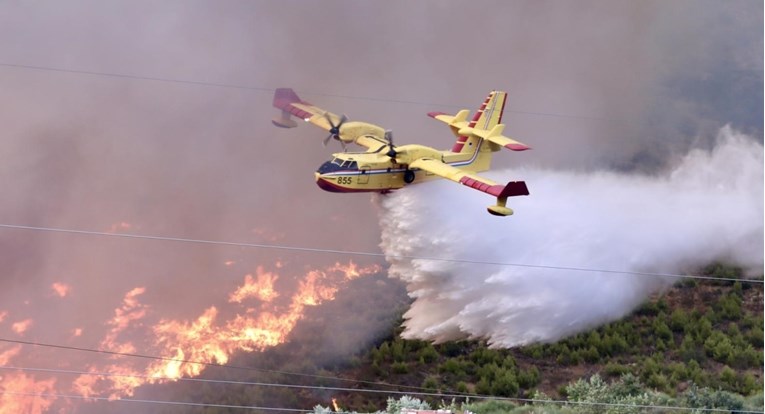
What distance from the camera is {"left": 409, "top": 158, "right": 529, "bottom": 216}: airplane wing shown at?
38844 mm

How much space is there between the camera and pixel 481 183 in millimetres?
39375

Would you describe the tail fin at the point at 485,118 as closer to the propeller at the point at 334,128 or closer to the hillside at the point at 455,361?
the propeller at the point at 334,128

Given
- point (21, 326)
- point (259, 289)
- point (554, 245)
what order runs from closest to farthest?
point (21, 326)
point (259, 289)
point (554, 245)

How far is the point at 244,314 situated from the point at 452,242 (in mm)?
8122

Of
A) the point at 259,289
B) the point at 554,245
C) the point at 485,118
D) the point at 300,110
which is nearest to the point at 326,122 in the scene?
the point at 300,110

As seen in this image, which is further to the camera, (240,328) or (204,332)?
(240,328)

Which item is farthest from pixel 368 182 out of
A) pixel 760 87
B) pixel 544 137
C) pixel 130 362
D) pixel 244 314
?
pixel 760 87

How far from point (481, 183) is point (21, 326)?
1707 cm

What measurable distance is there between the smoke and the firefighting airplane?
1189mm

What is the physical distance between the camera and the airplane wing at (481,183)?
127 feet

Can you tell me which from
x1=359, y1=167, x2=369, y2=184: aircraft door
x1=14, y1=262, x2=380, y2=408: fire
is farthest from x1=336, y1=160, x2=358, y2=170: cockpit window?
x1=14, y1=262, x2=380, y2=408: fire

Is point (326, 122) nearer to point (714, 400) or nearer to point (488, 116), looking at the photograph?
point (488, 116)

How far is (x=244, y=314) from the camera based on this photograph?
143ft

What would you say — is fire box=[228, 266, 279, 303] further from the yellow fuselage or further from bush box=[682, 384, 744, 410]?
bush box=[682, 384, 744, 410]
